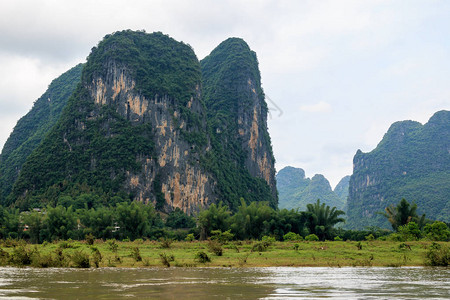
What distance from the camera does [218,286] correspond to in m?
10.3

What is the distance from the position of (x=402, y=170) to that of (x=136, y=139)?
8885 centimetres

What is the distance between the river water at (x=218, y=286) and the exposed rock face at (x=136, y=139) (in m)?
52.9

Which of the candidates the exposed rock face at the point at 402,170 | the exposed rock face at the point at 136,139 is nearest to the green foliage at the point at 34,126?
the exposed rock face at the point at 136,139

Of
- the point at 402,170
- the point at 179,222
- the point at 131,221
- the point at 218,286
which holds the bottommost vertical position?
the point at 218,286

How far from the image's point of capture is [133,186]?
67.2m

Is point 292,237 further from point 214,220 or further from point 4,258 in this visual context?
point 4,258

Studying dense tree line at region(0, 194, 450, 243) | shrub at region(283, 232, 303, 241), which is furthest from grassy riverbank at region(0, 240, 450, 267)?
dense tree line at region(0, 194, 450, 243)

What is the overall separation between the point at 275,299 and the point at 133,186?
199ft

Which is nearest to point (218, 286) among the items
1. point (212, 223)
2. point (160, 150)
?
point (212, 223)

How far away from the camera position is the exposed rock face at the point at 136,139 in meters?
67.6

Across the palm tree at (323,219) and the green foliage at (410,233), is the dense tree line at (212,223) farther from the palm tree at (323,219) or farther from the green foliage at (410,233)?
the green foliage at (410,233)

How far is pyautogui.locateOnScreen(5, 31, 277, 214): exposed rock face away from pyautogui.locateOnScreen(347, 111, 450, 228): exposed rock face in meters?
52.0

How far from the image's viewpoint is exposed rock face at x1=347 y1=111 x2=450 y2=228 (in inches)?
4584

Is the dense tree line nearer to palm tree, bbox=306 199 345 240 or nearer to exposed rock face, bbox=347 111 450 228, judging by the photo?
palm tree, bbox=306 199 345 240
